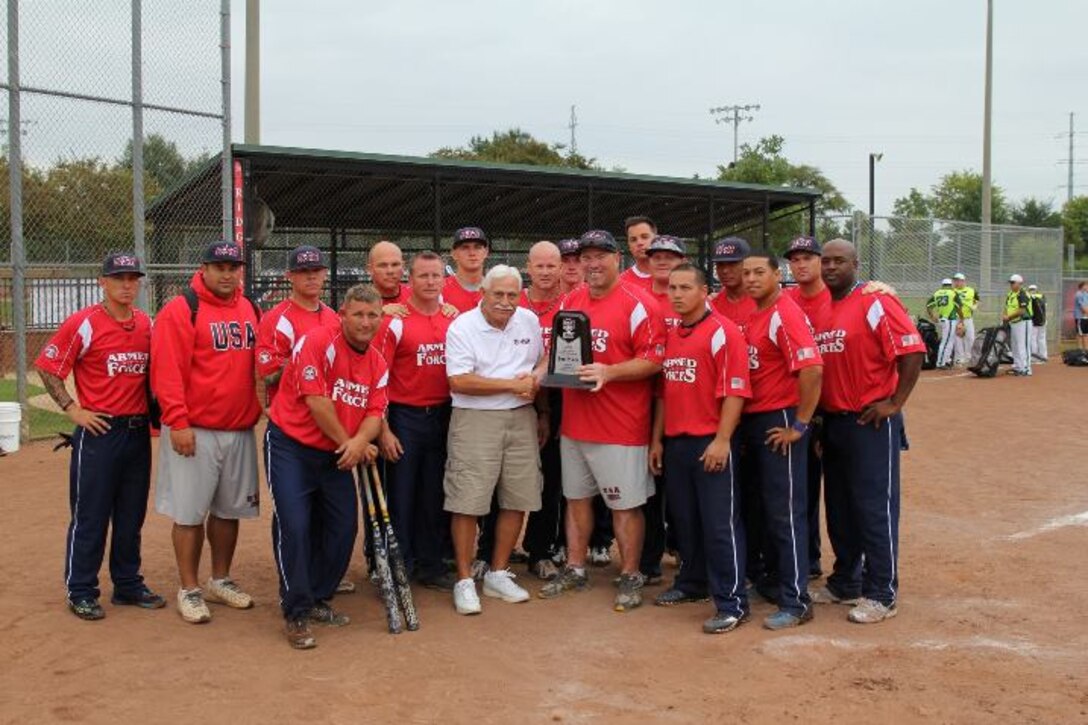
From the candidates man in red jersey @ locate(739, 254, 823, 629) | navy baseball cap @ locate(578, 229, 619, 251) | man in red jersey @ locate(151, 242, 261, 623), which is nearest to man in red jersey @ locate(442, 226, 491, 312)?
navy baseball cap @ locate(578, 229, 619, 251)

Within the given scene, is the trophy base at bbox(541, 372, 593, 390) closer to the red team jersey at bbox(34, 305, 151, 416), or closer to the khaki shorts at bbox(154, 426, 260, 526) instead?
the khaki shorts at bbox(154, 426, 260, 526)

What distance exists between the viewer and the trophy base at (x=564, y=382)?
5.41 meters

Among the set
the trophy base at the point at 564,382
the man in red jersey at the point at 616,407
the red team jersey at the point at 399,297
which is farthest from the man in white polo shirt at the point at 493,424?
the red team jersey at the point at 399,297

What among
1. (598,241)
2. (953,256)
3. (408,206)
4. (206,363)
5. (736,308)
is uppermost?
(408,206)

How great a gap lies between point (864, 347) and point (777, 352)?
1.61 ft

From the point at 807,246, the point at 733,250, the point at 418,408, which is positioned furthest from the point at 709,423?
the point at 418,408

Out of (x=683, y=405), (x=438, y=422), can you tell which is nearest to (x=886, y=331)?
(x=683, y=405)

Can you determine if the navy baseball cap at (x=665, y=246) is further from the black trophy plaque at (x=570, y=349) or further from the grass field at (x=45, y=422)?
the grass field at (x=45, y=422)

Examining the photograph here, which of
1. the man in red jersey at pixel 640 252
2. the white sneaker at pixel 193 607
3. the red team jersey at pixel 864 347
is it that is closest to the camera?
the red team jersey at pixel 864 347

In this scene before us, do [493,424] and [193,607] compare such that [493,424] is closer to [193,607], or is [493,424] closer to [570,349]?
[570,349]

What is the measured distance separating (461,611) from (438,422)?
1.07m

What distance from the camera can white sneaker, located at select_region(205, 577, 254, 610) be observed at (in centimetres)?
562

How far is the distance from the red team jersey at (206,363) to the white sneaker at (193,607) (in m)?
0.89

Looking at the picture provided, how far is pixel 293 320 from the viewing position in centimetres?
552
